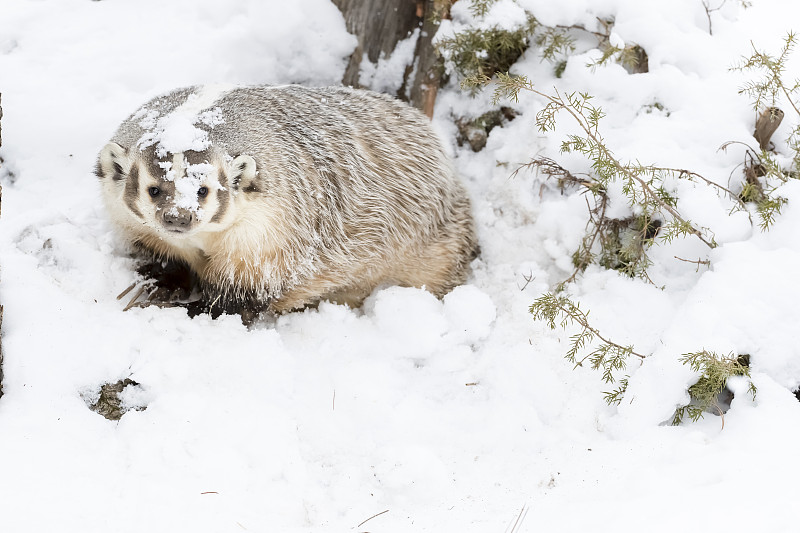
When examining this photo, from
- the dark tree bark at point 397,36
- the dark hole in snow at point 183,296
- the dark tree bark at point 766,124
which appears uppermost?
the dark tree bark at point 766,124

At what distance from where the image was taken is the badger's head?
8.04 ft

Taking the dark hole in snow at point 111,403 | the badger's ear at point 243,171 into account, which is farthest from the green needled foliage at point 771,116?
the dark hole in snow at point 111,403

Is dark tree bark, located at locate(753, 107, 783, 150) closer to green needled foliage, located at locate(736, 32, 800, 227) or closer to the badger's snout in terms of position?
green needled foliage, located at locate(736, 32, 800, 227)

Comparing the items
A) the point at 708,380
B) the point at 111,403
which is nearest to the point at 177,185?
the point at 111,403

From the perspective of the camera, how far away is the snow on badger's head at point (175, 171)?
2453 millimetres

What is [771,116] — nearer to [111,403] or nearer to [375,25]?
[375,25]

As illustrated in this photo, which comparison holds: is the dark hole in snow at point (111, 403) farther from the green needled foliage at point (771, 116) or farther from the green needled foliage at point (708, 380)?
the green needled foliage at point (771, 116)

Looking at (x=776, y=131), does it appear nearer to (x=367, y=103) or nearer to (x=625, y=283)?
(x=625, y=283)

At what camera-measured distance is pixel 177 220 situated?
2445mm

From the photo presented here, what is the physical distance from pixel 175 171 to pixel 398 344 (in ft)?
3.47

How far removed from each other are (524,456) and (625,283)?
892mm

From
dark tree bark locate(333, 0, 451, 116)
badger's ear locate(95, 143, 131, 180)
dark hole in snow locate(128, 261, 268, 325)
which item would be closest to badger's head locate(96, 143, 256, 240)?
badger's ear locate(95, 143, 131, 180)

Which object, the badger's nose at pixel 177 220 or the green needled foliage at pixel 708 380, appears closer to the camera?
the green needled foliage at pixel 708 380

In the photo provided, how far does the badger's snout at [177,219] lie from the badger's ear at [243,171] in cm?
22
